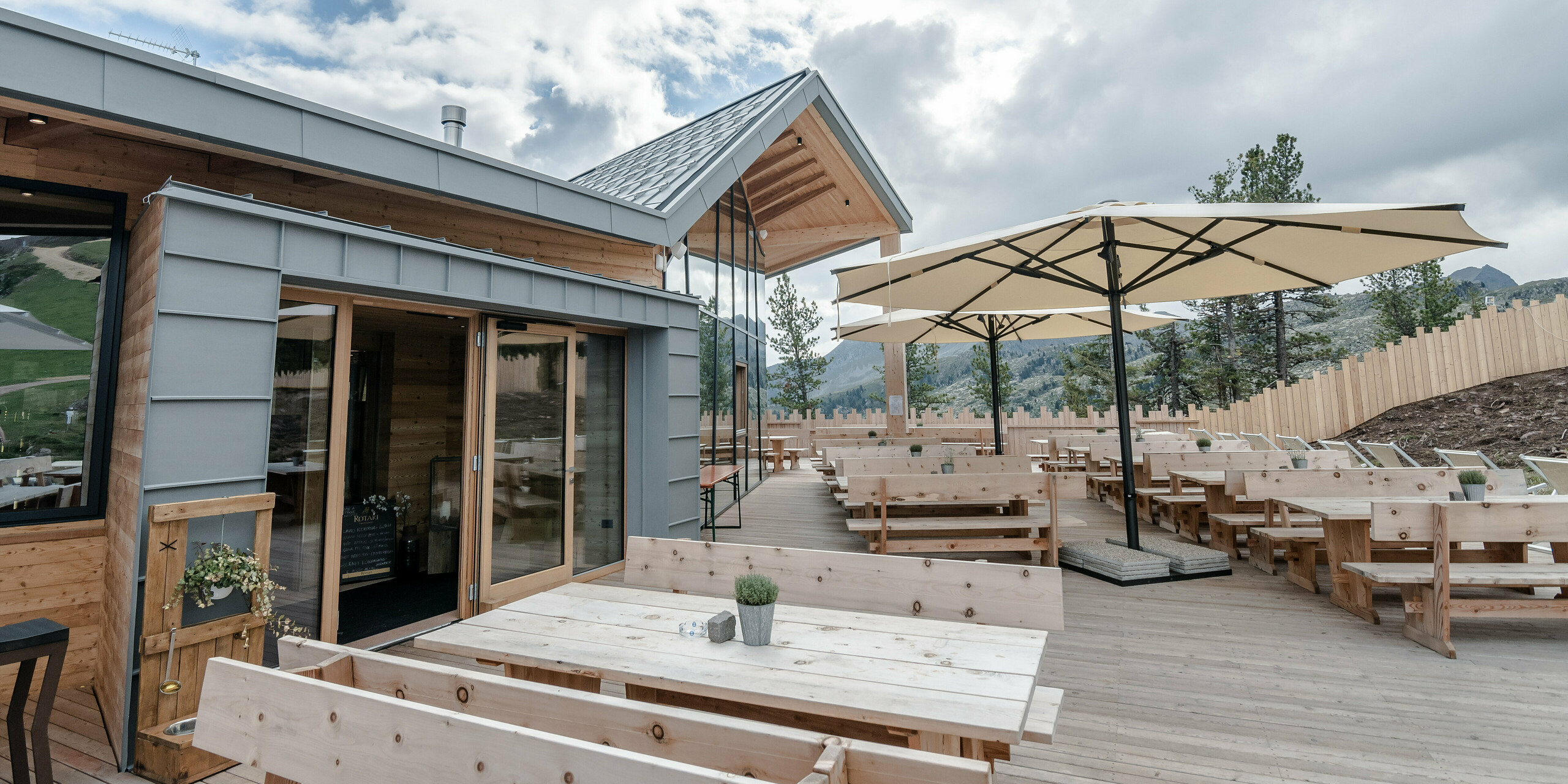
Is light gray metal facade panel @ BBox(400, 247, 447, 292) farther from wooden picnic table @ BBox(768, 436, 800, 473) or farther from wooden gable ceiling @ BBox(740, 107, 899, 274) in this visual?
wooden picnic table @ BBox(768, 436, 800, 473)

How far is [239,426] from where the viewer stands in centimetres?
290

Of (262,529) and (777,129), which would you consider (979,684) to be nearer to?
(262,529)

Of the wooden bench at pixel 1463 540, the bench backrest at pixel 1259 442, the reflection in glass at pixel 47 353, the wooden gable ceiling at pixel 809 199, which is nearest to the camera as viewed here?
the reflection in glass at pixel 47 353

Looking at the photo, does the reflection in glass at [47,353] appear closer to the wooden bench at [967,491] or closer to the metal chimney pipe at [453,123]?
the metal chimney pipe at [453,123]

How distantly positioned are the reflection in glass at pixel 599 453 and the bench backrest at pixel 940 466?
2269 millimetres

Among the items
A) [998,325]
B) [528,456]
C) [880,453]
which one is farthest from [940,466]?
[528,456]

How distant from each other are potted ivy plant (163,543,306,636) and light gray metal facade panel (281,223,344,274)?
1.43 m

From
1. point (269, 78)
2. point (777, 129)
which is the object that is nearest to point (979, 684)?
point (777, 129)

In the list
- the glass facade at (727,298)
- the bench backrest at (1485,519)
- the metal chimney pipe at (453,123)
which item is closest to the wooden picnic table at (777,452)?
the glass facade at (727,298)

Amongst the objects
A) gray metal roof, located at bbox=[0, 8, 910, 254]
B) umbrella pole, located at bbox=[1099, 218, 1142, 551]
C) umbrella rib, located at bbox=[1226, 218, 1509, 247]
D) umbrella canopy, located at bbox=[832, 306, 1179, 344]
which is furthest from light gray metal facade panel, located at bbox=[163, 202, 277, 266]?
umbrella canopy, located at bbox=[832, 306, 1179, 344]

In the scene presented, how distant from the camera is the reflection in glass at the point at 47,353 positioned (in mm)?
3150

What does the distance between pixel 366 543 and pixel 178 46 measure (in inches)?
153

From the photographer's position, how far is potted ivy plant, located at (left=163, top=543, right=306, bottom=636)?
260 cm

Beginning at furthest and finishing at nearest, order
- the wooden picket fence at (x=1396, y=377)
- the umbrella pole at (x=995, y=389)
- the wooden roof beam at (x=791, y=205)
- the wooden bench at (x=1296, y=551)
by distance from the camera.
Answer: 1. the wooden roof beam at (x=791, y=205)
2. the wooden picket fence at (x=1396, y=377)
3. the umbrella pole at (x=995, y=389)
4. the wooden bench at (x=1296, y=551)
